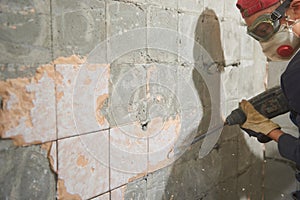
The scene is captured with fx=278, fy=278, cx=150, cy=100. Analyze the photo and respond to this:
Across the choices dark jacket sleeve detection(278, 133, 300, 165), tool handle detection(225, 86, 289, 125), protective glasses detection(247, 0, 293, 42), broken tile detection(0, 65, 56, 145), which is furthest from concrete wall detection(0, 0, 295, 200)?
dark jacket sleeve detection(278, 133, 300, 165)

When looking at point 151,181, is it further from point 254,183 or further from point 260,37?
point 254,183

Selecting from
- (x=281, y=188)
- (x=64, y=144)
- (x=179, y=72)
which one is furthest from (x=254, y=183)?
(x=64, y=144)

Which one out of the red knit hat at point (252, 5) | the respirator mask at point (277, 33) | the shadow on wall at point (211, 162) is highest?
the red knit hat at point (252, 5)

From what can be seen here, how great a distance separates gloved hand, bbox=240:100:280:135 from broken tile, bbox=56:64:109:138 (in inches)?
33.0

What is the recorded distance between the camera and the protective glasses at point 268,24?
135cm

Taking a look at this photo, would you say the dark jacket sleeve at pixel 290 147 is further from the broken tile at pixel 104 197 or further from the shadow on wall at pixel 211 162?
the broken tile at pixel 104 197

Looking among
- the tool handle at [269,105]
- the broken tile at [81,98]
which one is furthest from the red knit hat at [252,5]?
the broken tile at [81,98]

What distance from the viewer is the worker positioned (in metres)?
1.22

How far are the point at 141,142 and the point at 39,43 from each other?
0.68 meters

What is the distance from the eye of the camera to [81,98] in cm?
109

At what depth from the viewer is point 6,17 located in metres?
0.84

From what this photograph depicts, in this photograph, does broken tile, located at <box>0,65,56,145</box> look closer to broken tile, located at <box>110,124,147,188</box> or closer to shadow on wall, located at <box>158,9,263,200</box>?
broken tile, located at <box>110,124,147,188</box>

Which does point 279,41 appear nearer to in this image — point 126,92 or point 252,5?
point 252,5

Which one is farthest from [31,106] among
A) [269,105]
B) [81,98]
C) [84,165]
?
[269,105]
